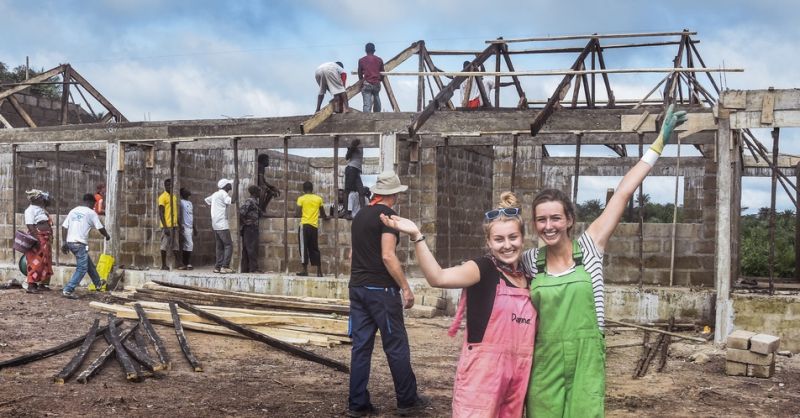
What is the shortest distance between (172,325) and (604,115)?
20.6 feet

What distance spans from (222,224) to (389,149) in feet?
9.87

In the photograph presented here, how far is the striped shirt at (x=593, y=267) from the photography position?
3432mm

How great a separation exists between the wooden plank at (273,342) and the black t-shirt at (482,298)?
4.33m

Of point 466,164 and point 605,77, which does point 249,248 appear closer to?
point 466,164

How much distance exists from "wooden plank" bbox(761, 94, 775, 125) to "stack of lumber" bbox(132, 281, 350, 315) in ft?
16.9

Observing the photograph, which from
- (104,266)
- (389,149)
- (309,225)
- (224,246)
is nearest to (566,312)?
(389,149)

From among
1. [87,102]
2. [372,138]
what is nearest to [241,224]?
[372,138]

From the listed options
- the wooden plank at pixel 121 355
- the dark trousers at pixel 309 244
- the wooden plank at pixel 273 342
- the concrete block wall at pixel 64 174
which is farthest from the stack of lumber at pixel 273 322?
the concrete block wall at pixel 64 174

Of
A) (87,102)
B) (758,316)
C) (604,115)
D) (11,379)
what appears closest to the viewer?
(11,379)

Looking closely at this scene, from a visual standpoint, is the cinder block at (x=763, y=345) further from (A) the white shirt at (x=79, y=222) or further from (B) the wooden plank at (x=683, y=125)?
(A) the white shirt at (x=79, y=222)

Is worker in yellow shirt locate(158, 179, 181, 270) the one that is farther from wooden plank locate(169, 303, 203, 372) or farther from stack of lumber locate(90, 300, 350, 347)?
wooden plank locate(169, 303, 203, 372)

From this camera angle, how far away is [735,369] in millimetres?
8023

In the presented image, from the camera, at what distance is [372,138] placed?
13.0 m

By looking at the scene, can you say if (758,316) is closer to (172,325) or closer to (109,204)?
(172,325)
